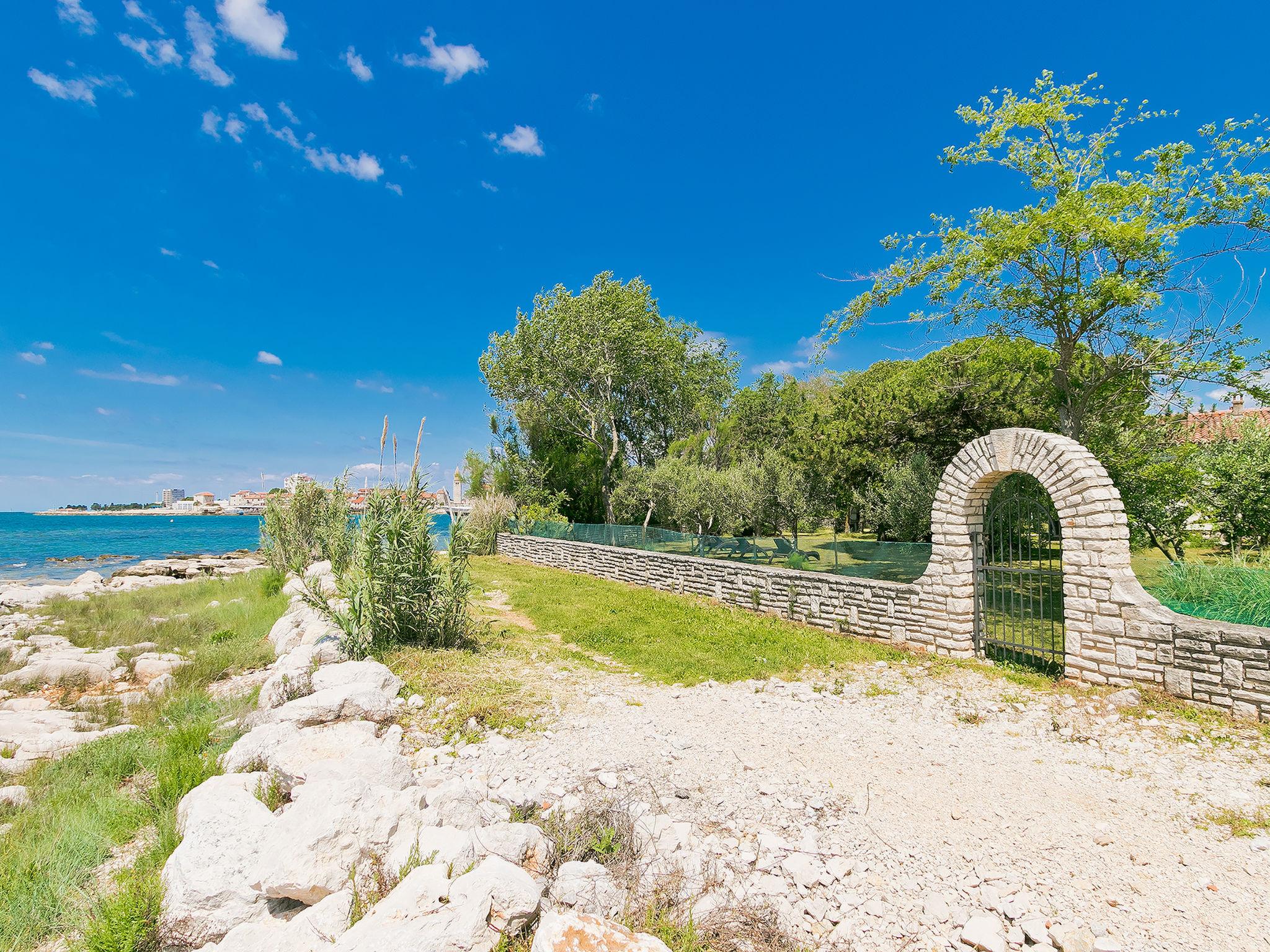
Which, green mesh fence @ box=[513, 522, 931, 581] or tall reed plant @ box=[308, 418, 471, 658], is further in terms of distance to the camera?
green mesh fence @ box=[513, 522, 931, 581]

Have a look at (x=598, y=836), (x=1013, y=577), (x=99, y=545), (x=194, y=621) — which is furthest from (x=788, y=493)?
(x=99, y=545)

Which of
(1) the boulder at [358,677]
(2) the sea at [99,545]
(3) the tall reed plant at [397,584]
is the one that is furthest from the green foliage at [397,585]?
(1) the boulder at [358,677]

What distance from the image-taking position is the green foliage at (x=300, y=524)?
1667cm

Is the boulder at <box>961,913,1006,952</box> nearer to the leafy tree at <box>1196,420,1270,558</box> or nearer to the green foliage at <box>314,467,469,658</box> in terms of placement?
the green foliage at <box>314,467,469,658</box>

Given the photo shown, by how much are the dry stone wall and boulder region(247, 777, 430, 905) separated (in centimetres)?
758

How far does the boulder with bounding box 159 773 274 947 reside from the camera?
11.2ft

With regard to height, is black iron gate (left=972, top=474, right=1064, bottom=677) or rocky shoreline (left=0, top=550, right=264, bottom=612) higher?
black iron gate (left=972, top=474, right=1064, bottom=677)

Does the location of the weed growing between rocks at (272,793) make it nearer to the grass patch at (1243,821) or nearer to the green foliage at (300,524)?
the grass patch at (1243,821)

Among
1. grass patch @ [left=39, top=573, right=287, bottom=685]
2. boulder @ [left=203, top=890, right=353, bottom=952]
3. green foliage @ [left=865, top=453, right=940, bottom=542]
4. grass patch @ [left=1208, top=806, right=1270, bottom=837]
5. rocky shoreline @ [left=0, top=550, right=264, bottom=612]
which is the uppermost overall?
green foliage @ [left=865, top=453, right=940, bottom=542]

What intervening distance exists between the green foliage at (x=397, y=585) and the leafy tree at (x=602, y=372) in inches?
753

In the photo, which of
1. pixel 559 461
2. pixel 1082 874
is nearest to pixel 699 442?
pixel 559 461

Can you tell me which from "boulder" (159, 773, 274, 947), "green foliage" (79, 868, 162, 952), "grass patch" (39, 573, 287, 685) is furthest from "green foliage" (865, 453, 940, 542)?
"green foliage" (79, 868, 162, 952)

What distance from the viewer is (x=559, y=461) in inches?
1233

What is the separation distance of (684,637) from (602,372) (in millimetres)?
19059
